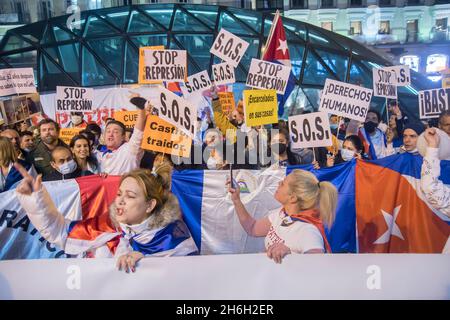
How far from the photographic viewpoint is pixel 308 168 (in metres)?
4.59

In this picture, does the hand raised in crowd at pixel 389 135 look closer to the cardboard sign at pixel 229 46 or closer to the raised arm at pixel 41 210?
the cardboard sign at pixel 229 46

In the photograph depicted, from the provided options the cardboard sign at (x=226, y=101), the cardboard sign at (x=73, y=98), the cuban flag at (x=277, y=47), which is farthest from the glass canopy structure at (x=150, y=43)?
the cardboard sign at (x=73, y=98)

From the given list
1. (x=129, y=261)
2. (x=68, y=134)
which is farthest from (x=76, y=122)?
(x=129, y=261)

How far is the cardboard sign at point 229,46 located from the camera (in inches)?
210

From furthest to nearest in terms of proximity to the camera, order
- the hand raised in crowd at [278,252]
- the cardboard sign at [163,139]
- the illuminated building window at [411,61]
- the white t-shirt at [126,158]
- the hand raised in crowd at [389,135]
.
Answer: the hand raised in crowd at [389,135] → the illuminated building window at [411,61] → the white t-shirt at [126,158] → the cardboard sign at [163,139] → the hand raised in crowd at [278,252]

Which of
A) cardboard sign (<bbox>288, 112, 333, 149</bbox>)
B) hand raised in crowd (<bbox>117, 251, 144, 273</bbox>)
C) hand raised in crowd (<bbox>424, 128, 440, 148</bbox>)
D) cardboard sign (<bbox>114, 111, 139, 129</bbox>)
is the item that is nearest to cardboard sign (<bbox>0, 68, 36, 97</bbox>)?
cardboard sign (<bbox>114, 111, 139, 129</bbox>)

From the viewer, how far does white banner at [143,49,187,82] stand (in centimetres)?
509

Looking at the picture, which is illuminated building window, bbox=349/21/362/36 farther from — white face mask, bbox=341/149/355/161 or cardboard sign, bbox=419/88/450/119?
white face mask, bbox=341/149/355/161

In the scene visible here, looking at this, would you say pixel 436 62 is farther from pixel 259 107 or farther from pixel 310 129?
pixel 259 107

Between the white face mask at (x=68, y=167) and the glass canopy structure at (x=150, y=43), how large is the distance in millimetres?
3216

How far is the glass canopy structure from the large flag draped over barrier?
2906 mm

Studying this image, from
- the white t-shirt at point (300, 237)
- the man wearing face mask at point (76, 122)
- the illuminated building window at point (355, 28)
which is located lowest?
the white t-shirt at point (300, 237)

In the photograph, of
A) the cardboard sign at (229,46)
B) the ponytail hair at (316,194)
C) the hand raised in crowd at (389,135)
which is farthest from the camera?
the hand raised in crowd at (389,135)

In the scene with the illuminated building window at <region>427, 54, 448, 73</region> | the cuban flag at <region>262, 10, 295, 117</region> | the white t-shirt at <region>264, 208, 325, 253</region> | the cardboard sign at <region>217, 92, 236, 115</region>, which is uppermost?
the cuban flag at <region>262, 10, 295, 117</region>
